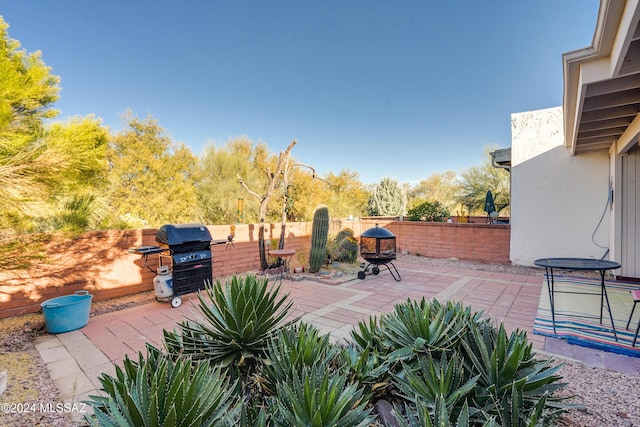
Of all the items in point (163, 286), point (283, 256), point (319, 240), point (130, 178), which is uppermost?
point (130, 178)

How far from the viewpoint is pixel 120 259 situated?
16.1 ft

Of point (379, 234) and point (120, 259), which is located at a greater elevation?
point (379, 234)

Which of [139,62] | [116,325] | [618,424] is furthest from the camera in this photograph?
[139,62]

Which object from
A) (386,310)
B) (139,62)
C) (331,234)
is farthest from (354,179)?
(386,310)

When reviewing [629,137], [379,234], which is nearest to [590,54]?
[629,137]

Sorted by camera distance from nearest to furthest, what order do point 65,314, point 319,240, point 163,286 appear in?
point 65,314
point 163,286
point 319,240

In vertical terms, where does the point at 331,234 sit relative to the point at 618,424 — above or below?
above

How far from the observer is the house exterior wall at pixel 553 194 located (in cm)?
677

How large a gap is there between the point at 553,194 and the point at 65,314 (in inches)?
398

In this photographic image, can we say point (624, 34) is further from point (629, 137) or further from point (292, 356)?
point (629, 137)

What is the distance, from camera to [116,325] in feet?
12.3

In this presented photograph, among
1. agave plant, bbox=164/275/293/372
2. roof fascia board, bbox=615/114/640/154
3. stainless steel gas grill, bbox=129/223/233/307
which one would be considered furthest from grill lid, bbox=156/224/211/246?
roof fascia board, bbox=615/114/640/154

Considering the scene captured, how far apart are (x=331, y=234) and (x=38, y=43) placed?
7.95 meters

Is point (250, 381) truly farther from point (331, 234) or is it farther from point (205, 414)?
point (331, 234)
